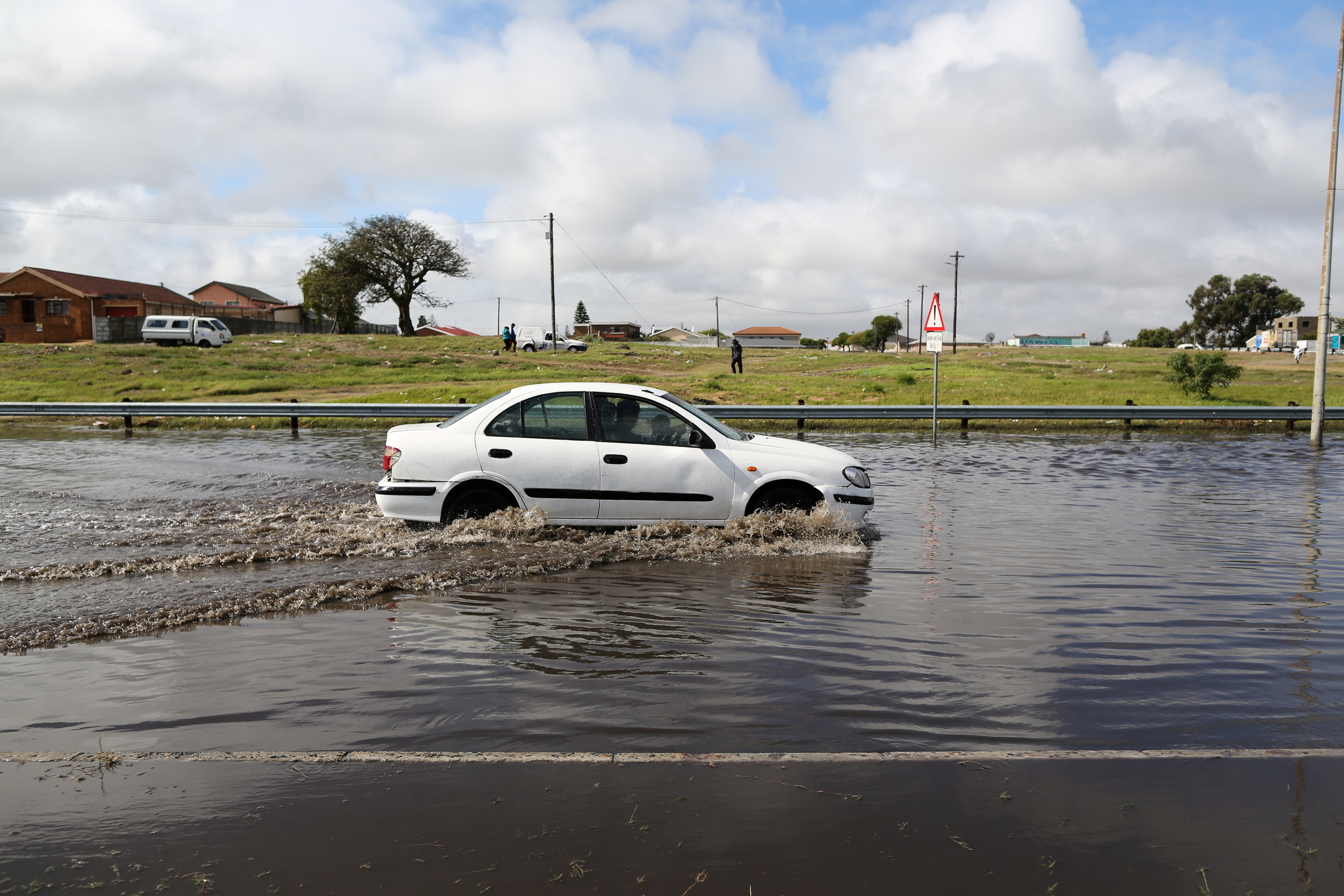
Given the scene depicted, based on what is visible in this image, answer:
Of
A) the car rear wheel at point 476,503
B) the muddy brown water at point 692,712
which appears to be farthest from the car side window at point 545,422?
the muddy brown water at point 692,712

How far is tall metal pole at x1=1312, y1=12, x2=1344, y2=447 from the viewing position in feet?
55.0

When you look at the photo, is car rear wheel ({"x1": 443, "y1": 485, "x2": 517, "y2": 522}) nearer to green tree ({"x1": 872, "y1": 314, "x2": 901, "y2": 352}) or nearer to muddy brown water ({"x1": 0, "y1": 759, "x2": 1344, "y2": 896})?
muddy brown water ({"x1": 0, "y1": 759, "x2": 1344, "y2": 896})

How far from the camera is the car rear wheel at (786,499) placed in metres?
8.25

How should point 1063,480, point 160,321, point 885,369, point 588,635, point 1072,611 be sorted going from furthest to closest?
point 160,321 < point 885,369 < point 1063,480 < point 1072,611 < point 588,635

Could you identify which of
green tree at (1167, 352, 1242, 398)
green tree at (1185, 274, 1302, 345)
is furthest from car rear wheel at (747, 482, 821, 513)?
green tree at (1185, 274, 1302, 345)

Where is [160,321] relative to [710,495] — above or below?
above

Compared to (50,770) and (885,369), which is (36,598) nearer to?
(50,770)

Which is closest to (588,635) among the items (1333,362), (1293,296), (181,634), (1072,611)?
(181,634)

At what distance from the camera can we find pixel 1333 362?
2095 inches

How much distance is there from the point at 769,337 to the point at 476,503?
13622 cm

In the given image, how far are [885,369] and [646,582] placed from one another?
34.4 metres

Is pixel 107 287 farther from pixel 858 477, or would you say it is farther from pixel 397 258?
pixel 858 477

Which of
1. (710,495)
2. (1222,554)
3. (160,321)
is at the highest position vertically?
(160,321)

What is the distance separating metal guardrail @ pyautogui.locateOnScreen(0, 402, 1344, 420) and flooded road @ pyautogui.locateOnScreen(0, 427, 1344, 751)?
34.3 feet
